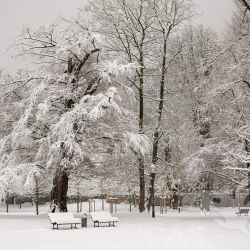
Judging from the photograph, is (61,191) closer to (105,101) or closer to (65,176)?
(65,176)

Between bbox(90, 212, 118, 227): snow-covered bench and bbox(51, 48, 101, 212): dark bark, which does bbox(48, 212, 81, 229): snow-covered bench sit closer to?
bbox(90, 212, 118, 227): snow-covered bench

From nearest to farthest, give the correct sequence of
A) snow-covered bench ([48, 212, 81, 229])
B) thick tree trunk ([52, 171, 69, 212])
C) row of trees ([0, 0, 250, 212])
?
snow-covered bench ([48, 212, 81, 229]) < row of trees ([0, 0, 250, 212]) < thick tree trunk ([52, 171, 69, 212])

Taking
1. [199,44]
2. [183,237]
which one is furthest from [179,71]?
[183,237]

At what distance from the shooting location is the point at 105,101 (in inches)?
960

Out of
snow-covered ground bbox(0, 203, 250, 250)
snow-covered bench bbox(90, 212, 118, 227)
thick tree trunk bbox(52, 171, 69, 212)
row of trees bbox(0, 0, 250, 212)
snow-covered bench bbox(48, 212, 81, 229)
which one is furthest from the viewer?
thick tree trunk bbox(52, 171, 69, 212)

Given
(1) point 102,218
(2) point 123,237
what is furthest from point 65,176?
(2) point 123,237

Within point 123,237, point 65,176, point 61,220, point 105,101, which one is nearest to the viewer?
point 123,237

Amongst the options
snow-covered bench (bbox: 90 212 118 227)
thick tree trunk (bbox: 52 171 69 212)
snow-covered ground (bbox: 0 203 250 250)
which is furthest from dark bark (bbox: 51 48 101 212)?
snow-covered bench (bbox: 90 212 118 227)

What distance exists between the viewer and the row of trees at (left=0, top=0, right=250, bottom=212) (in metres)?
24.6

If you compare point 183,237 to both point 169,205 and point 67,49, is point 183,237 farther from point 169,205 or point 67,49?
point 169,205

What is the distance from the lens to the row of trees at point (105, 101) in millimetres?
24609

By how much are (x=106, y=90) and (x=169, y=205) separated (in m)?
20.9

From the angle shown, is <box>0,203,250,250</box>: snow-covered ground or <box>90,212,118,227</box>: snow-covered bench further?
<box>90,212,118,227</box>: snow-covered bench

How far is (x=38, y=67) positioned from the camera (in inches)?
1077
